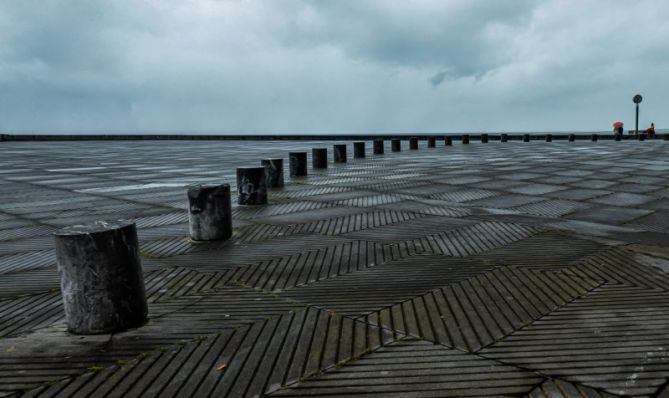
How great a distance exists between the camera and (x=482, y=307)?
12.5 feet

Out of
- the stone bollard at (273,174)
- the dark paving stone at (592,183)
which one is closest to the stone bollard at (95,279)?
the stone bollard at (273,174)

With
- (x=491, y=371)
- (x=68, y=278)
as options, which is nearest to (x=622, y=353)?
(x=491, y=371)

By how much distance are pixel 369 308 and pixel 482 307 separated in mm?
870

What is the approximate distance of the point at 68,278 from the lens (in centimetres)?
350

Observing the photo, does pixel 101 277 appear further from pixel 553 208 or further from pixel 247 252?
pixel 553 208

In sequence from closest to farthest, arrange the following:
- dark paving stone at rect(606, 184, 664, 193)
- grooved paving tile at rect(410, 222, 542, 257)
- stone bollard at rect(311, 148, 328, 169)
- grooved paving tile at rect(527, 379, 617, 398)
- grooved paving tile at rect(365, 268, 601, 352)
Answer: grooved paving tile at rect(527, 379, 617, 398)
grooved paving tile at rect(365, 268, 601, 352)
grooved paving tile at rect(410, 222, 542, 257)
dark paving stone at rect(606, 184, 664, 193)
stone bollard at rect(311, 148, 328, 169)

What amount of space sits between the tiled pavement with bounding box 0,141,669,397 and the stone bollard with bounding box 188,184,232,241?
29 cm

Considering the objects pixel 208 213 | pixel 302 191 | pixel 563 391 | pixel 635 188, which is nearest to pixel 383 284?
pixel 563 391

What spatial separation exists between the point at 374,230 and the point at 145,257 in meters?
2.89

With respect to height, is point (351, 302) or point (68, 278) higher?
point (68, 278)

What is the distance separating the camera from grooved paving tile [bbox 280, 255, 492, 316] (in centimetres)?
396

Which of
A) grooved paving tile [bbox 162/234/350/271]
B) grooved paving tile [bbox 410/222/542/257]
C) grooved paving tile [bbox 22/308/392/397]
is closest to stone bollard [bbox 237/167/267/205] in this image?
grooved paving tile [bbox 162/234/350/271]

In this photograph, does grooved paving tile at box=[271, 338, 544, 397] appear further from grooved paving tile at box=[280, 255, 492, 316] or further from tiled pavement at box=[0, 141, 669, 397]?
grooved paving tile at box=[280, 255, 492, 316]

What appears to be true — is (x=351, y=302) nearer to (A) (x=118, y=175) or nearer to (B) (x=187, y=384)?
(B) (x=187, y=384)
